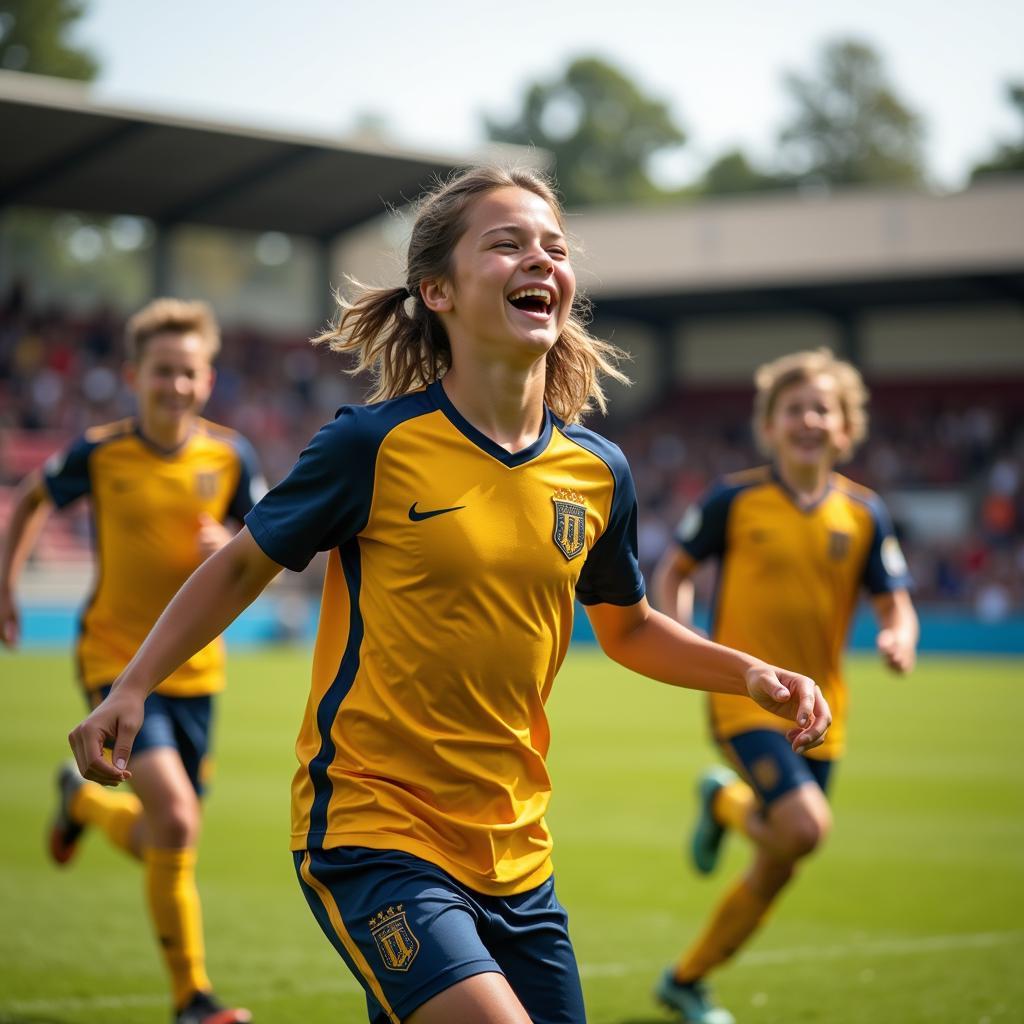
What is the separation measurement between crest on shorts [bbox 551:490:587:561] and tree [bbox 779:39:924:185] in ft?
241

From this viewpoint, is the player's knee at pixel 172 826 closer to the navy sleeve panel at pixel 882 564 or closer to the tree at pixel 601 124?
the navy sleeve panel at pixel 882 564

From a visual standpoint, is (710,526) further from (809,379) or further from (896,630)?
(896,630)

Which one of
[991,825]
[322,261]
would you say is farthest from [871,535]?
[322,261]

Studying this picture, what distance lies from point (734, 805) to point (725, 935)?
1.15 meters

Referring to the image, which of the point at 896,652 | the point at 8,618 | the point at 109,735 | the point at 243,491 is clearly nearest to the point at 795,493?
the point at 896,652

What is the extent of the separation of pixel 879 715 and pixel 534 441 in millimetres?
14221

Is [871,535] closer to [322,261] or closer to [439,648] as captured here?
[439,648]

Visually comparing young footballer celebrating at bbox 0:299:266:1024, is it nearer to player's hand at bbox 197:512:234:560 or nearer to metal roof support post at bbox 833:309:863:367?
player's hand at bbox 197:512:234:560

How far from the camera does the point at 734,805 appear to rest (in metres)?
6.82

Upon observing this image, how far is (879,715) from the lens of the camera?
16922mm

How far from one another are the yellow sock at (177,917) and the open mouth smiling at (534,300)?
2896 millimetres

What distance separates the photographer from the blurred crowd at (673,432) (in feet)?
95.7

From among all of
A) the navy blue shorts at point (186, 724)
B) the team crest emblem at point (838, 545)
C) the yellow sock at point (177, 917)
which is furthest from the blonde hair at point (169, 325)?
the team crest emblem at point (838, 545)

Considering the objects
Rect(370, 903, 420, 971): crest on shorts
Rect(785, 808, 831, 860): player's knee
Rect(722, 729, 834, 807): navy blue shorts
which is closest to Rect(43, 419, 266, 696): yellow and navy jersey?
Rect(722, 729, 834, 807): navy blue shorts
